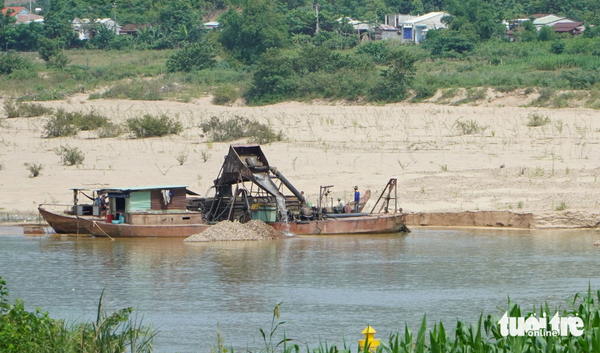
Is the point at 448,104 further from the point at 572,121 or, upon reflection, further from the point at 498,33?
the point at 498,33

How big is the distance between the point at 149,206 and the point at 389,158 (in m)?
10.4

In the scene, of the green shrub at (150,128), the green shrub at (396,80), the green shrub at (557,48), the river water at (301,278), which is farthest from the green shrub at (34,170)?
the green shrub at (557,48)

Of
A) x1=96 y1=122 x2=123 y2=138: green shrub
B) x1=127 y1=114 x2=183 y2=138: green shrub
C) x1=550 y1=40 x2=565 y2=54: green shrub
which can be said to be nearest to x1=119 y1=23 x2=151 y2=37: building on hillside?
x1=550 y1=40 x2=565 y2=54: green shrub

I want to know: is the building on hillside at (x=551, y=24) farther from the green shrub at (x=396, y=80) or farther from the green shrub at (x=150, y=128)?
the green shrub at (x=150, y=128)

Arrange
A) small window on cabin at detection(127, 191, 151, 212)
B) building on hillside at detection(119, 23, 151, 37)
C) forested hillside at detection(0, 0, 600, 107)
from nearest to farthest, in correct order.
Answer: small window on cabin at detection(127, 191, 151, 212) < forested hillside at detection(0, 0, 600, 107) < building on hillside at detection(119, 23, 151, 37)

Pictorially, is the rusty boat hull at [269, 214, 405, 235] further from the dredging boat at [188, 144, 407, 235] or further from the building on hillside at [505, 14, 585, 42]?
the building on hillside at [505, 14, 585, 42]

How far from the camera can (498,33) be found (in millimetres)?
65062

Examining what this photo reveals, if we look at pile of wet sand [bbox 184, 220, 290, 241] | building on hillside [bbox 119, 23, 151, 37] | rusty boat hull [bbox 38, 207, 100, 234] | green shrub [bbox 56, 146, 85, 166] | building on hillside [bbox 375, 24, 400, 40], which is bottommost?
pile of wet sand [bbox 184, 220, 290, 241]

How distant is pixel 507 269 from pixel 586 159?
11.9 meters

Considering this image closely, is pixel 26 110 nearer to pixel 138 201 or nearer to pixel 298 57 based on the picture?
pixel 298 57

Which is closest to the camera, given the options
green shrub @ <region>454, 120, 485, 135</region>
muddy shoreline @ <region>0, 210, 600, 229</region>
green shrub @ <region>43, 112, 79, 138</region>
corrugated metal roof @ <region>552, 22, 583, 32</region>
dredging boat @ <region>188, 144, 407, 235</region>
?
dredging boat @ <region>188, 144, 407, 235</region>

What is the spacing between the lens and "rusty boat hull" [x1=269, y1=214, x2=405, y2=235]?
81.0ft

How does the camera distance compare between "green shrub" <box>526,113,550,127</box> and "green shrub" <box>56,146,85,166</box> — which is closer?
"green shrub" <box>56,146,85,166</box>

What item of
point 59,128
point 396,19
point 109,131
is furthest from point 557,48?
point 59,128
